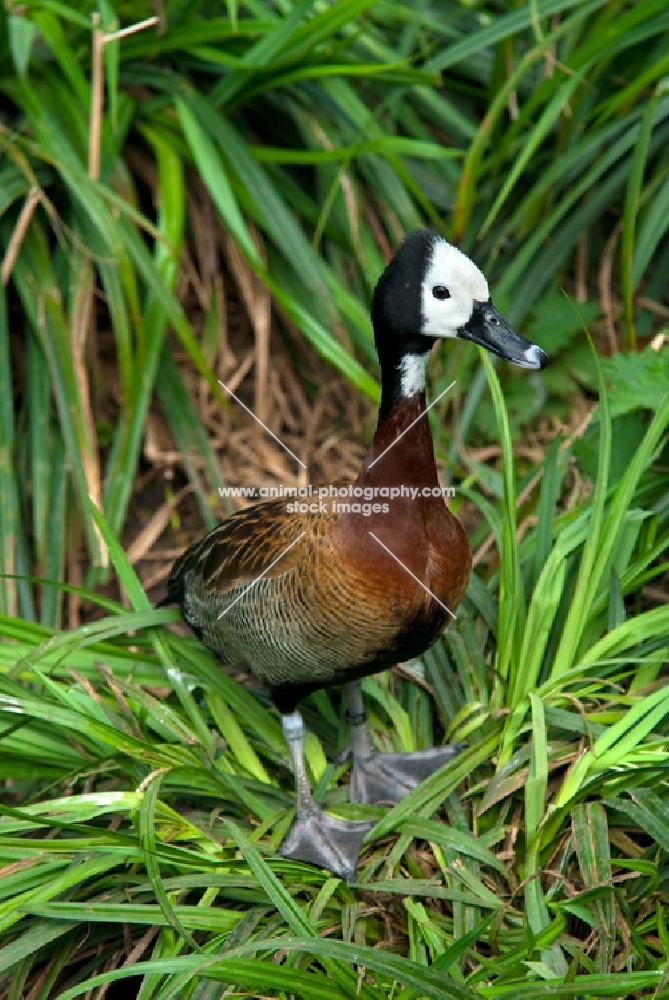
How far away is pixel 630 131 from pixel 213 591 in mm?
1881

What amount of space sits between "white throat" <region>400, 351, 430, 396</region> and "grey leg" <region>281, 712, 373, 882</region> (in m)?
0.82

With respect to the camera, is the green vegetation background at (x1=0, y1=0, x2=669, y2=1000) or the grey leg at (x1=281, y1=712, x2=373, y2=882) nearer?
the green vegetation background at (x1=0, y1=0, x2=669, y2=1000)

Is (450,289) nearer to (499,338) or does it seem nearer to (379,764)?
(499,338)

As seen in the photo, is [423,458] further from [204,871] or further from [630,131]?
[630,131]

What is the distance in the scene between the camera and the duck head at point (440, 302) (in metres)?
2.15

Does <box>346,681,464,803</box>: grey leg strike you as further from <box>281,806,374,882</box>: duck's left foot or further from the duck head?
the duck head

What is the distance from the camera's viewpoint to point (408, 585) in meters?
2.23

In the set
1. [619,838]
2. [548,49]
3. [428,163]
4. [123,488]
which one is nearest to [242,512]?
[123,488]

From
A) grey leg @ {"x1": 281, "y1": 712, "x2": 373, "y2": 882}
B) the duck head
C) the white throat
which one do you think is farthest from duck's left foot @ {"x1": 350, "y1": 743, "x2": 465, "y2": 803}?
the duck head

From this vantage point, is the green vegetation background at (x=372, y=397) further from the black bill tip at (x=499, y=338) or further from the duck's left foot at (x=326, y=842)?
the black bill tip at (x=499, y=338)

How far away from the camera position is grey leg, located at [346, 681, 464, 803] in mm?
2619

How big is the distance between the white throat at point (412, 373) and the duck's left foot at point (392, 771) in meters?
0.88

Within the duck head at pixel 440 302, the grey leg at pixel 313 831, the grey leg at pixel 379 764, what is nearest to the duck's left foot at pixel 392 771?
the grey leg at pixel 379 764

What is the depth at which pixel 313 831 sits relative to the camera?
8.07 feet
